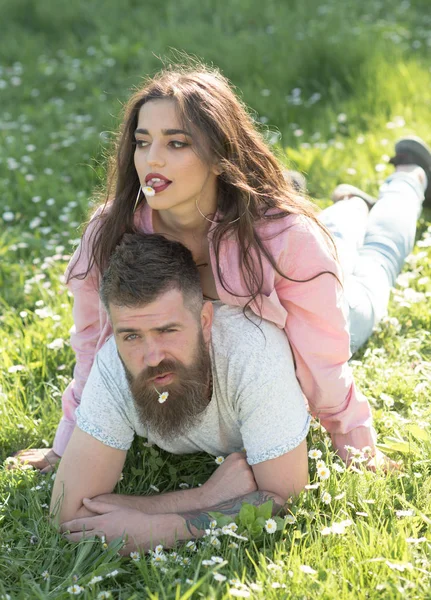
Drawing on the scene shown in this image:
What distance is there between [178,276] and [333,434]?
928mm

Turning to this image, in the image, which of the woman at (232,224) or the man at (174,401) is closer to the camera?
the man at (174,401)

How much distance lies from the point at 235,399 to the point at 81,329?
828 millimetres

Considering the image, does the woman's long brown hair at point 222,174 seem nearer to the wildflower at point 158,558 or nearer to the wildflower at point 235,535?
the wildflower at point 235,535

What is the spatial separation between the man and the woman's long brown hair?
21 centimetres

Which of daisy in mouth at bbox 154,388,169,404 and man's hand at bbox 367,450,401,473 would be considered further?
man's hand at bbox 367,450,401,473

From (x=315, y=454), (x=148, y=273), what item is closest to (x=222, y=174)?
(x=148, y=273)

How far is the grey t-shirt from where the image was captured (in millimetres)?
2904

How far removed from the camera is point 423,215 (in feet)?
16.8

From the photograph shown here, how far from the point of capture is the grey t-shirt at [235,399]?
2.90 m

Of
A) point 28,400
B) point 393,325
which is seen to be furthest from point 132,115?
point 393,325

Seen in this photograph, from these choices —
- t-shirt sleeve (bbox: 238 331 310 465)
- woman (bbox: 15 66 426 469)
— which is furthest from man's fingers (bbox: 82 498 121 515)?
woman (bbox: 15 66 426 469)

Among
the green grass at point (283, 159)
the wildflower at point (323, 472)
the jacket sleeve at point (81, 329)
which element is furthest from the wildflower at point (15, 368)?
the wildflower at point (323, 472)

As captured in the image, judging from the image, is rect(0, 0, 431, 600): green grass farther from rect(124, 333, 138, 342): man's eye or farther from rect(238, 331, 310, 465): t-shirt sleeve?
rect(124, 333, 138, 342): man's eye

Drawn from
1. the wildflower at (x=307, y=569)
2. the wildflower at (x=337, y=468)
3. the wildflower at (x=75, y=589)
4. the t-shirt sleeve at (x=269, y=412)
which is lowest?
the wildflower at (x=75, y=589)
